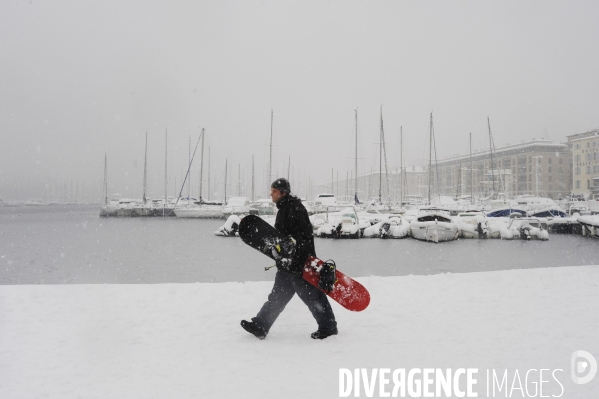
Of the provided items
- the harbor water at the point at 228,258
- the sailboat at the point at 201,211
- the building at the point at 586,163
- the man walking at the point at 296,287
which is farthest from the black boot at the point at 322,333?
the building at the point at 586,163

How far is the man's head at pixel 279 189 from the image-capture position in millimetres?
4828

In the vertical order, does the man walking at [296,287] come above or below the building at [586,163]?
below

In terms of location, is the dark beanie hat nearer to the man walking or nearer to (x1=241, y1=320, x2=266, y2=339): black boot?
Answer: the man walking

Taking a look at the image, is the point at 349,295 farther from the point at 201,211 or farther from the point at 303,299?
the point at 201,211

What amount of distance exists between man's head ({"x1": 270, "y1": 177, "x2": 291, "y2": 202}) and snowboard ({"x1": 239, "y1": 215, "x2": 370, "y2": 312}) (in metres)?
0.32

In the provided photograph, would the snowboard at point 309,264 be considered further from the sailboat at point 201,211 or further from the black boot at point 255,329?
the sailboat at point 201,211

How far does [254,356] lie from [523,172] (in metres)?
123

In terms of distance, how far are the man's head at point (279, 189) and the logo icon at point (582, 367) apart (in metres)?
3.14

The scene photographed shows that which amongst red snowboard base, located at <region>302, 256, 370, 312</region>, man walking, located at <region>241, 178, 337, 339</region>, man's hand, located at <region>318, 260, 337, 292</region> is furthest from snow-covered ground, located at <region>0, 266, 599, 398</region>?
man's hand, located at <region>318, 260, 337, 292</region>

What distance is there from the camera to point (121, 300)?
606cm

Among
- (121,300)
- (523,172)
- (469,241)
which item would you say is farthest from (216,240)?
(523,172)

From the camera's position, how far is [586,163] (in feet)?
289

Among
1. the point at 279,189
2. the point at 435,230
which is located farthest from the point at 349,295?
the point at 435,230

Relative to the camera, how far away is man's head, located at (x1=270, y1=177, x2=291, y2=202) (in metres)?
4.83
